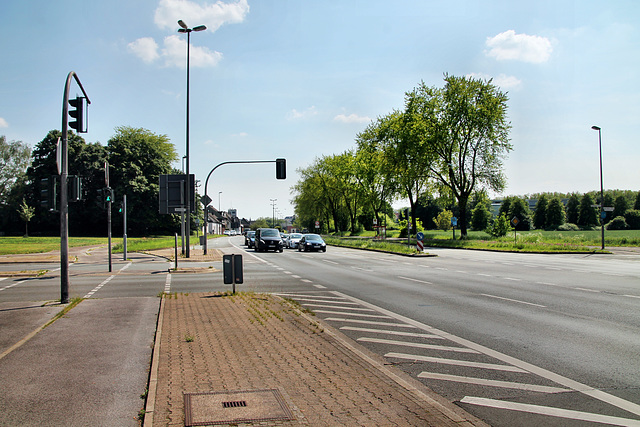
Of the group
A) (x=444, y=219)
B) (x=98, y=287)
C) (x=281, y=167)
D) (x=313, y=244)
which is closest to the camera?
(x=98, y=287)

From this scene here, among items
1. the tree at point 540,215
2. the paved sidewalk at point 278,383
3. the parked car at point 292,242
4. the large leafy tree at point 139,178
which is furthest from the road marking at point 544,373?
the tree at point 540,215

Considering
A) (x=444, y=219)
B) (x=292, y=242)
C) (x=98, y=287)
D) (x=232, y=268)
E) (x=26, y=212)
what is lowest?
(x=292, y=242)

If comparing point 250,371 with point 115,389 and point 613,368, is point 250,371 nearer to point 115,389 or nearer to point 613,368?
point 115,389

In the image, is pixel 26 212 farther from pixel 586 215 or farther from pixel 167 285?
pixel 586 215

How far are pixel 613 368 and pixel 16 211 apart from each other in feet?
271

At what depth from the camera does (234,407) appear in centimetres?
416

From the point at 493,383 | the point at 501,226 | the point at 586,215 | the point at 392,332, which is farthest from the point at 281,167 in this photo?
the point at 586,215

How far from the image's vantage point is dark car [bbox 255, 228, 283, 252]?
37844mm

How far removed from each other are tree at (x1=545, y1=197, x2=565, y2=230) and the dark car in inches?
2921

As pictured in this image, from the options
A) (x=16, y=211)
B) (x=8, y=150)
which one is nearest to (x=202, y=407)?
(x=16, y=211)

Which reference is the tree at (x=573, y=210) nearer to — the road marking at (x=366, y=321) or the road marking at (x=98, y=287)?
the road marking at (x=98, y=287)

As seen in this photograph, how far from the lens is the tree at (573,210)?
100812 mm

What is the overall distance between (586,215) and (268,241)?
270 feet

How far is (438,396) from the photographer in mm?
4707
